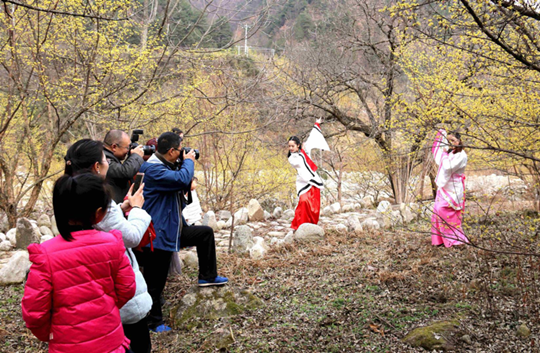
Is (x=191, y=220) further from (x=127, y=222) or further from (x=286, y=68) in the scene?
(x=286, y=68)

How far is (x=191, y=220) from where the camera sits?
6070 mm

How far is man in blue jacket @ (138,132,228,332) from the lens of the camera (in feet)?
12.1

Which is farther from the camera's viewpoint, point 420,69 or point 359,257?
point 420,69

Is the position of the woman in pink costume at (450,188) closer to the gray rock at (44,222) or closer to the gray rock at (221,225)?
the gray rock at (221,225)

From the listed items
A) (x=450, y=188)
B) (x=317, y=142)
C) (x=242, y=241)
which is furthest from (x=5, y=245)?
(x=450, y=188)

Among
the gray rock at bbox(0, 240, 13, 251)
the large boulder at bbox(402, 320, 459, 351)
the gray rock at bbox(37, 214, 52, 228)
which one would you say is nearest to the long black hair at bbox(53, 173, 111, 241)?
the large boulder at bbox(402, 320, 459, 351)

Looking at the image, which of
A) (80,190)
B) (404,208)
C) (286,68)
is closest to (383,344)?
(80,190)

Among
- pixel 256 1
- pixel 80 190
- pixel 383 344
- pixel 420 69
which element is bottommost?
pixel 383 344

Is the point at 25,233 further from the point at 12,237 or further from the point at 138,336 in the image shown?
the point at 138,336

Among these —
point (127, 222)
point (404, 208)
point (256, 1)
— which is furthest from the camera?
point (404, 208)

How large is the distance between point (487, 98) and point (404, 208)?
3339mm

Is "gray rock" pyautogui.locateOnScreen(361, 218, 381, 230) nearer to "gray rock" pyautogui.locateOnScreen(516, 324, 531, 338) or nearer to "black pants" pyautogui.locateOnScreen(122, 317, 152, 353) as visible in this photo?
"gray rock" pyautogui.locateOnScreen(516, 324, 531, 338)

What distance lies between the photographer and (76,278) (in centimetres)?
208

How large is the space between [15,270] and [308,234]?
3.89m
